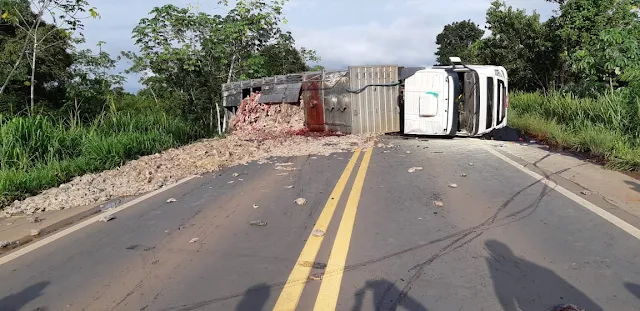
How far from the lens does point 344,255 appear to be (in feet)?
14.7

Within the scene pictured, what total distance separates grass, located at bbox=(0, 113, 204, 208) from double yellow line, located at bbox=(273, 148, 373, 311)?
4.90m

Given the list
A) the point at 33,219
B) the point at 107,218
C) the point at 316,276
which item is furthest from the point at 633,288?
the point at 33,219

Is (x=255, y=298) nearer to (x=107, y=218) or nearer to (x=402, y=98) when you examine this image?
(x=107, y=218)

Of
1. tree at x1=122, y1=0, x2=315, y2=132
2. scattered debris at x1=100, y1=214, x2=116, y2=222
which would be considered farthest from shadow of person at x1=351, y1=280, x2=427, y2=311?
tree at x1=122, y1=0, x2=315, y2=132

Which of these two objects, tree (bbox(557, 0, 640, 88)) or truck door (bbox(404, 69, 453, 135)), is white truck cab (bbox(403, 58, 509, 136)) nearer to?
truck door (bbox(404, 69, 453, 135))

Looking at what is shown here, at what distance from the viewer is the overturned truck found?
42.7ft

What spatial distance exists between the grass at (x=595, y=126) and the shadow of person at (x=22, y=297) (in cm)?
863

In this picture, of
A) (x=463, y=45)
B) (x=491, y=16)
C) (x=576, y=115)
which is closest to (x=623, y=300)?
(x=576, y=115)

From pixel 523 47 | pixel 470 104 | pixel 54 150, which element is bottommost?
pixel 54 150

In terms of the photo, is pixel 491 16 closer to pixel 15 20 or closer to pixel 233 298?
pixel 15 20

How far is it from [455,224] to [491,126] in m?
8.94

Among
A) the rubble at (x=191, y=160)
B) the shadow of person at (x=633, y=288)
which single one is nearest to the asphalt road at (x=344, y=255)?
the shadow of person at (x=633, y=288)

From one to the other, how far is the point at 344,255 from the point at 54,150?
26.0 feet

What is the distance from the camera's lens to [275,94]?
1733 cm
